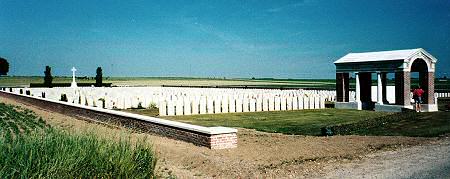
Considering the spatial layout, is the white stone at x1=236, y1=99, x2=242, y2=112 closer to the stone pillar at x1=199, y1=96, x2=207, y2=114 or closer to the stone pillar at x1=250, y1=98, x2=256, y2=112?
the stone pillar at x1=250, y1=98, x2=256, y2=112

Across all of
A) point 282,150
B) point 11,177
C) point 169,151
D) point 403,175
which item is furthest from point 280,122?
point 11,177

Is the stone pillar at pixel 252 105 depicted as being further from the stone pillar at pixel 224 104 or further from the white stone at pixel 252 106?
the stone pillar at pixel 224 104

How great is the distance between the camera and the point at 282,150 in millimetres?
11125

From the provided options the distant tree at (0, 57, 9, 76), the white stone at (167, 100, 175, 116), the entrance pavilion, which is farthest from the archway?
the distant tree at (0, 57, 9, 76)

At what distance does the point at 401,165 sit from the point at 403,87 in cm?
1544

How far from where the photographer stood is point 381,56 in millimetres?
24891

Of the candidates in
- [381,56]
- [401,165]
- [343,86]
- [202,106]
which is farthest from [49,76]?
[401,165]

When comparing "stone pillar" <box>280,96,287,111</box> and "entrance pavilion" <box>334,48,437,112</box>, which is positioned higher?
"entrance pavilion" <box>334,48,437,112</box>

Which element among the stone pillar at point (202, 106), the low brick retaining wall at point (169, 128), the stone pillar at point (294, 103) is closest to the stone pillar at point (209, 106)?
the stone pillar at point (202, 106)

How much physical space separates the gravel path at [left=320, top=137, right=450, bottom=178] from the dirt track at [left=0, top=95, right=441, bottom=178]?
10.3 inches

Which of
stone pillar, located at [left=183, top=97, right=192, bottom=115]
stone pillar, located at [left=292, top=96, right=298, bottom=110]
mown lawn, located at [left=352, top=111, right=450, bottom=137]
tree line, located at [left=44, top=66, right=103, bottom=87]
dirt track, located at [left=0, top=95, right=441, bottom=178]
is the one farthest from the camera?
tree line, located at [left=44, top=66, right=103, bottom=87]

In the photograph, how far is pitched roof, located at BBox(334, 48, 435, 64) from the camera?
916 inches

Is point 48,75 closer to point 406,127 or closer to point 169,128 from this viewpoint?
point 169,128

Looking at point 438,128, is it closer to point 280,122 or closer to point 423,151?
point 423,151
